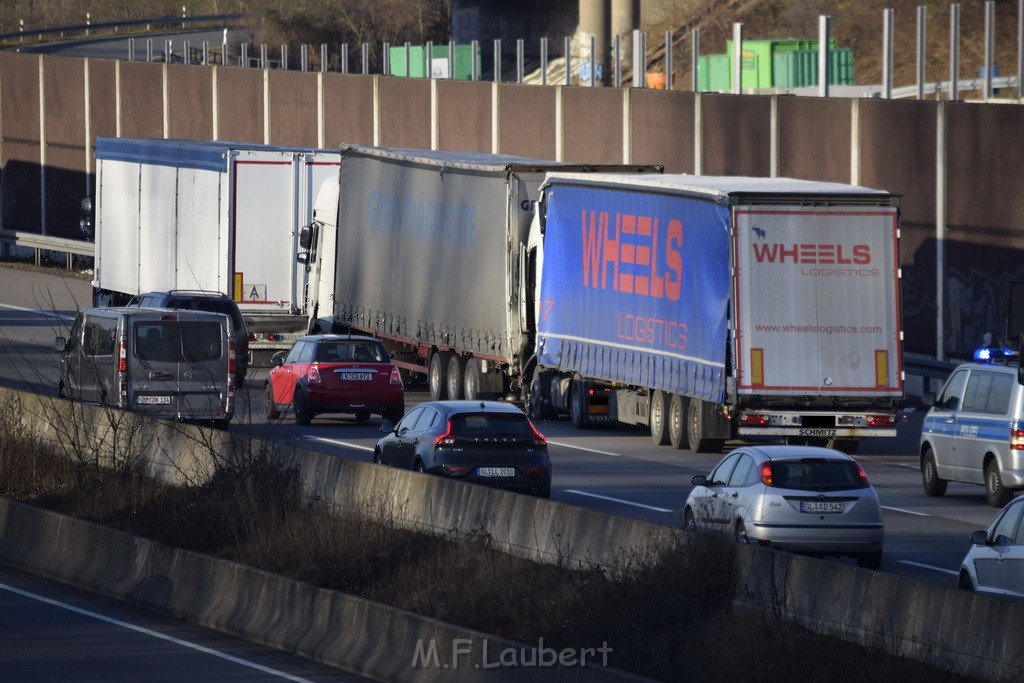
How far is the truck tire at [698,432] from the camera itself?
28.0 metres

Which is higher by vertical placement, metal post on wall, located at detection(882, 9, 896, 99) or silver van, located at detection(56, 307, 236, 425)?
metal post on wall, located at detection(882, 9, 896, 99)

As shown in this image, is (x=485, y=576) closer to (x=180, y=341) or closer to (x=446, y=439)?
(x=446, y=439)

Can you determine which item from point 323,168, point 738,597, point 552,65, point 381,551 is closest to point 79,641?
point 381,551

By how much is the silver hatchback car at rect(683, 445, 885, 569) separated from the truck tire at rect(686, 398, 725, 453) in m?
9.15

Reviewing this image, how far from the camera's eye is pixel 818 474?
18.6 m

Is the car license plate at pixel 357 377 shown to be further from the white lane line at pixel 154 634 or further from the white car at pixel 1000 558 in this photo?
the white car at pixel 1000 558

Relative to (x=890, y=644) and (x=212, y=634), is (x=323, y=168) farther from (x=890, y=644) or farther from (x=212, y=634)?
(x=890, y=644)

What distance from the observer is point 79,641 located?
14625mm

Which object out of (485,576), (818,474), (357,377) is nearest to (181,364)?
(357,377)

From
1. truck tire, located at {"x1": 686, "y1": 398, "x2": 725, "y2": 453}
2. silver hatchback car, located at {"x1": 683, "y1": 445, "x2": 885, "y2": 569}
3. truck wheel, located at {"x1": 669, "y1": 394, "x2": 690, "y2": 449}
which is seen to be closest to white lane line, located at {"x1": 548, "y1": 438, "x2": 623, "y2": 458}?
truck wheel, located at {"x1": 669, "y1": 394, "x2": 690, "y2": 449}

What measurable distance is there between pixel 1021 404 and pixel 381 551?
9.65m

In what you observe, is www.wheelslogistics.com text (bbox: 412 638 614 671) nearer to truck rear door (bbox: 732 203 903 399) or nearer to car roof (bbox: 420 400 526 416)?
car roof (bbox: 420 400 526 416)

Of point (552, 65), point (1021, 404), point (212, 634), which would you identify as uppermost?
point (552, 65)

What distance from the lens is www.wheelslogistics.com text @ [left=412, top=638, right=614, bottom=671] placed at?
1219cm
